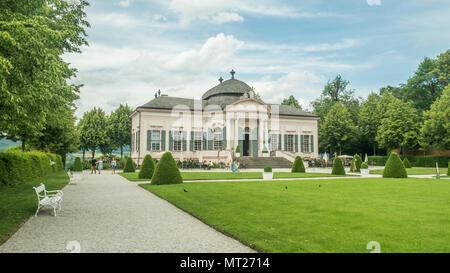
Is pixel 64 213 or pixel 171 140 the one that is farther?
pixel 171 140

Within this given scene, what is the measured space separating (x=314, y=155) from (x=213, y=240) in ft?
136

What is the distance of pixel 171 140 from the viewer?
4022 centimetres

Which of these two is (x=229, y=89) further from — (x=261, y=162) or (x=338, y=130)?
(x=338, y=130)

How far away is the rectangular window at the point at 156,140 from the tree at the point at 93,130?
60.6 ft

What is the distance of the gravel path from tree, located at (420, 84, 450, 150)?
39350 millimetres

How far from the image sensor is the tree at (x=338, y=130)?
52188mm

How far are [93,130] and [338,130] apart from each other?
129 feet

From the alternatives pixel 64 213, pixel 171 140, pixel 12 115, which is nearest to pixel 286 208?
pixel 64 213

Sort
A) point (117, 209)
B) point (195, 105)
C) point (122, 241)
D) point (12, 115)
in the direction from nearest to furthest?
1. point (122, 241)
2. point (12, 115)
3. point (117, 209)
4. point (195, 105)

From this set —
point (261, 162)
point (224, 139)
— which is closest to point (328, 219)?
point (261, 162)

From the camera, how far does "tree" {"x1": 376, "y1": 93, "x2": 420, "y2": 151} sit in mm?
44594
